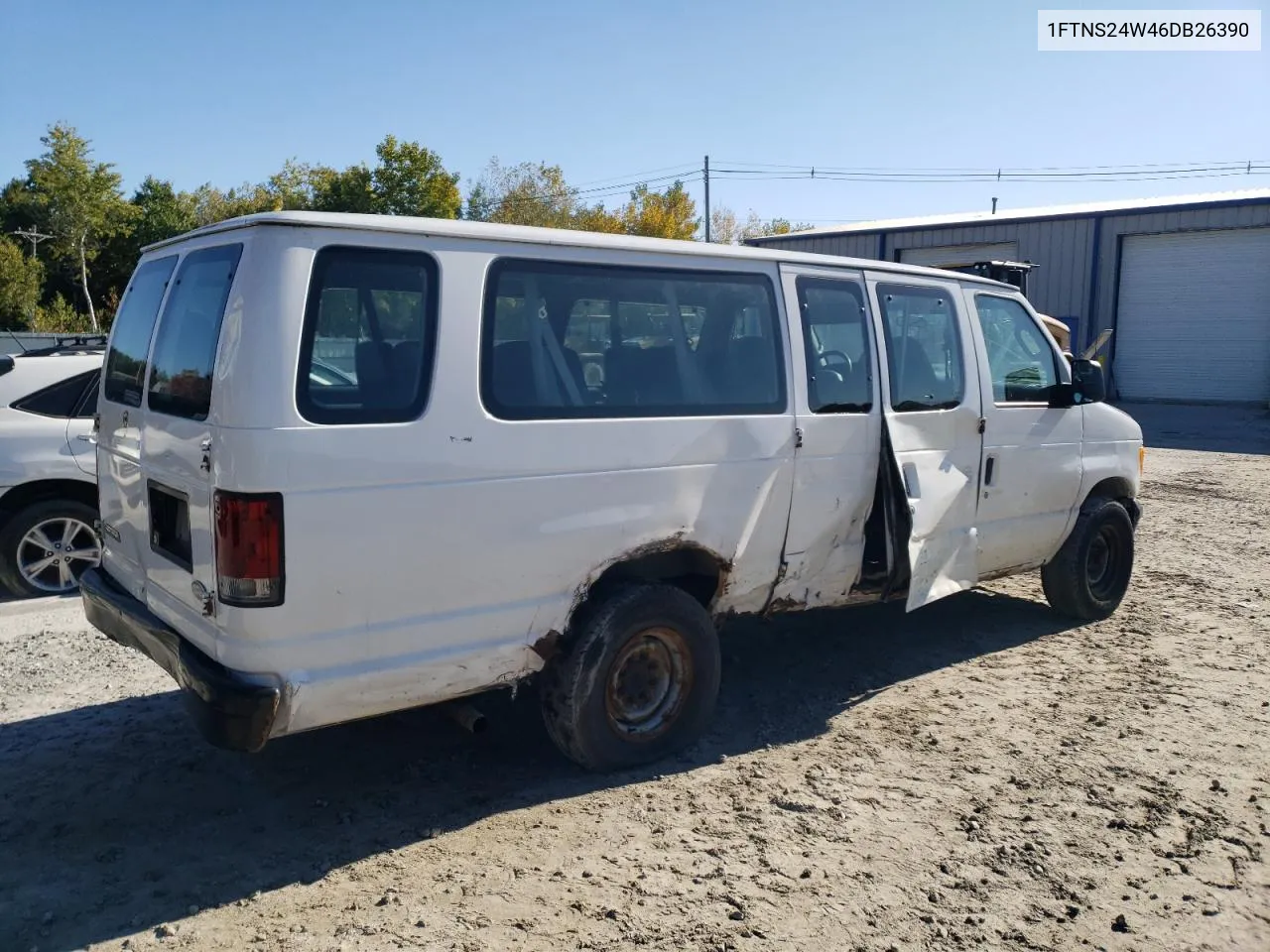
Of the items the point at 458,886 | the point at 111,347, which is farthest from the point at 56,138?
the point at 458,886

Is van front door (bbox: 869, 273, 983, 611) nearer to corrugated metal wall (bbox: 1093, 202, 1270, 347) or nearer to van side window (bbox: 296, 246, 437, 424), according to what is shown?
van side window (bbox: 296, 246, 437, 424)

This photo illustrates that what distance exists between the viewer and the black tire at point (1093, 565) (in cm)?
654

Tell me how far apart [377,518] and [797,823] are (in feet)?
6.53

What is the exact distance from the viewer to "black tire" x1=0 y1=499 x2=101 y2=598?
22.1 feet

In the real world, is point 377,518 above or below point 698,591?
above

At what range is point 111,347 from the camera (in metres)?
4.72

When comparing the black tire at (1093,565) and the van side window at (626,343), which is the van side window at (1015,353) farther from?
the van side window at (626,343)

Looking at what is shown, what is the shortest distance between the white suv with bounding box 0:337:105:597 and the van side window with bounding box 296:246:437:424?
4.07 meters

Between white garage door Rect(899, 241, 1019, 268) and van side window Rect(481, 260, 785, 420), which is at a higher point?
white garage door Rect(899, 241, 1019, 268)

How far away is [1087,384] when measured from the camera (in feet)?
20.3

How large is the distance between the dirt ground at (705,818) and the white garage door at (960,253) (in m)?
23.1

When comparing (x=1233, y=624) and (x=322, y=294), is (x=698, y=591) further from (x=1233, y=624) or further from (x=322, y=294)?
(x=1233, y=624)

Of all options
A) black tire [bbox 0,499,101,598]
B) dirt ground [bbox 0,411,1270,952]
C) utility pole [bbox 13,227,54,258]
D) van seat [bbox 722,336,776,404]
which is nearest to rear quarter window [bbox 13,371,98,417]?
black tire [bbox 0,499,101,598]

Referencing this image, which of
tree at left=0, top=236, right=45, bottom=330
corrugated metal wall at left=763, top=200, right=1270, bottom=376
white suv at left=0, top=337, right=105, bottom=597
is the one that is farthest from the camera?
Answer: tree at left=0, top=236, right=45, bottom=330
